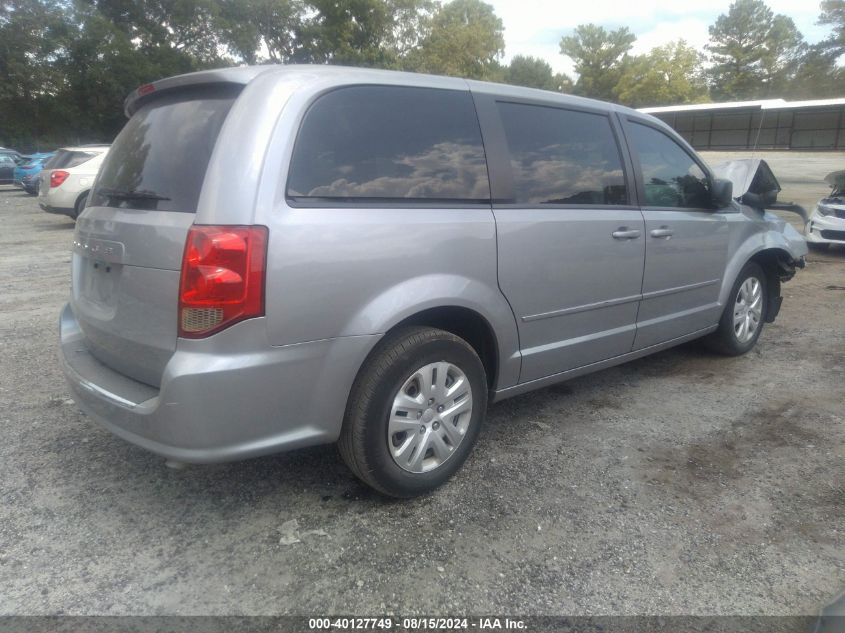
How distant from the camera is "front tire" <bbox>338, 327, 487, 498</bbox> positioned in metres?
2.64

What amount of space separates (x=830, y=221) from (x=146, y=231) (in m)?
10.2

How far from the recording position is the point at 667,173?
4.16m

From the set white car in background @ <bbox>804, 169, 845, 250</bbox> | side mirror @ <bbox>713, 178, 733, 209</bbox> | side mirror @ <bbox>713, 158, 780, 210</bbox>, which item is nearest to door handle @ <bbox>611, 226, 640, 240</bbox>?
side mirror @ <bbox>713, 178, 733, 209</bbox>

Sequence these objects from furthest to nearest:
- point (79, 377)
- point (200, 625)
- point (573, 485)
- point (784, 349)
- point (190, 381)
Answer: point (784, 349)
point (573, 485)
point (79, 377)
point (190, 381)
point (200, 625)

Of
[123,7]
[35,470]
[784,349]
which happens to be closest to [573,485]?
[35,470]

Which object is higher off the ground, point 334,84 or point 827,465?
point 334,84

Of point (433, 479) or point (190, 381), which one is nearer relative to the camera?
point (190, 381)

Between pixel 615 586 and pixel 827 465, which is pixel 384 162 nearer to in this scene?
pixel 615 586

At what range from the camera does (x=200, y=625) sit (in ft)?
7.03

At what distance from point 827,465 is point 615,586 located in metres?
1.63

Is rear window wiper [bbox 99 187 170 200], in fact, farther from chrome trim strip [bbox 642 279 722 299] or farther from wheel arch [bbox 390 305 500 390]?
chrome trim strip [bbox 642 279 722 299]

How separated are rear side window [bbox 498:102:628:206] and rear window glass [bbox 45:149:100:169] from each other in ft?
39.8

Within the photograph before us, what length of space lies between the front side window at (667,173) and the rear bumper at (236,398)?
2.32m

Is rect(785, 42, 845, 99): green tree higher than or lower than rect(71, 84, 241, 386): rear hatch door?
higher
